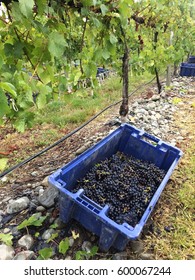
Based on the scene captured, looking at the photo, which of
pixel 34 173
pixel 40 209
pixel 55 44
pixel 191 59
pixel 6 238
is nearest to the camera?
pixel 55 44

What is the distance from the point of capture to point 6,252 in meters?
1.89

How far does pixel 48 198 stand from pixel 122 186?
0.73 m

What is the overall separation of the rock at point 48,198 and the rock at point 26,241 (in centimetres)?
35

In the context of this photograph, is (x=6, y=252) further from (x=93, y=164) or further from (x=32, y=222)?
(x=93, y=164)

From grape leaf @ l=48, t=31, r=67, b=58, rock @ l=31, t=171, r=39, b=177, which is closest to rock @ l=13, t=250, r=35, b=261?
rock @ l=31, t=171, r=39, b=177

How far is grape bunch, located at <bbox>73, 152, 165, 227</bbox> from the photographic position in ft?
6.86

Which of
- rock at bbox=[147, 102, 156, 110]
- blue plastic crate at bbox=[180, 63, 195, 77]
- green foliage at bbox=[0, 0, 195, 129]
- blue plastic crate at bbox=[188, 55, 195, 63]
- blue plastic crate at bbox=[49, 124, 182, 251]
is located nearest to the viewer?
green foliage at bbox=[0, 0, 195, 129]

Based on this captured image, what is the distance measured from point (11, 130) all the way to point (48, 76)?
403 centimetres

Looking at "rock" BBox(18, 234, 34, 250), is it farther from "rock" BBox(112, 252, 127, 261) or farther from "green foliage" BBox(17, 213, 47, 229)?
"rock" BBox(112, 252, 127, 261)

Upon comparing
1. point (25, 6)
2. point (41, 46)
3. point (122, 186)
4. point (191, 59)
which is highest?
point (25, 6)

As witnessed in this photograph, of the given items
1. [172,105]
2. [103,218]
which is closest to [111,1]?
[103,218]

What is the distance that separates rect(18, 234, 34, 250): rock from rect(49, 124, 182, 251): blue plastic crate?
312 mm

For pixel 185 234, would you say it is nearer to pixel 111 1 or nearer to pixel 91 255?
pixel 91 255

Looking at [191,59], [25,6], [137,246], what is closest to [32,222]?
[137,246]
